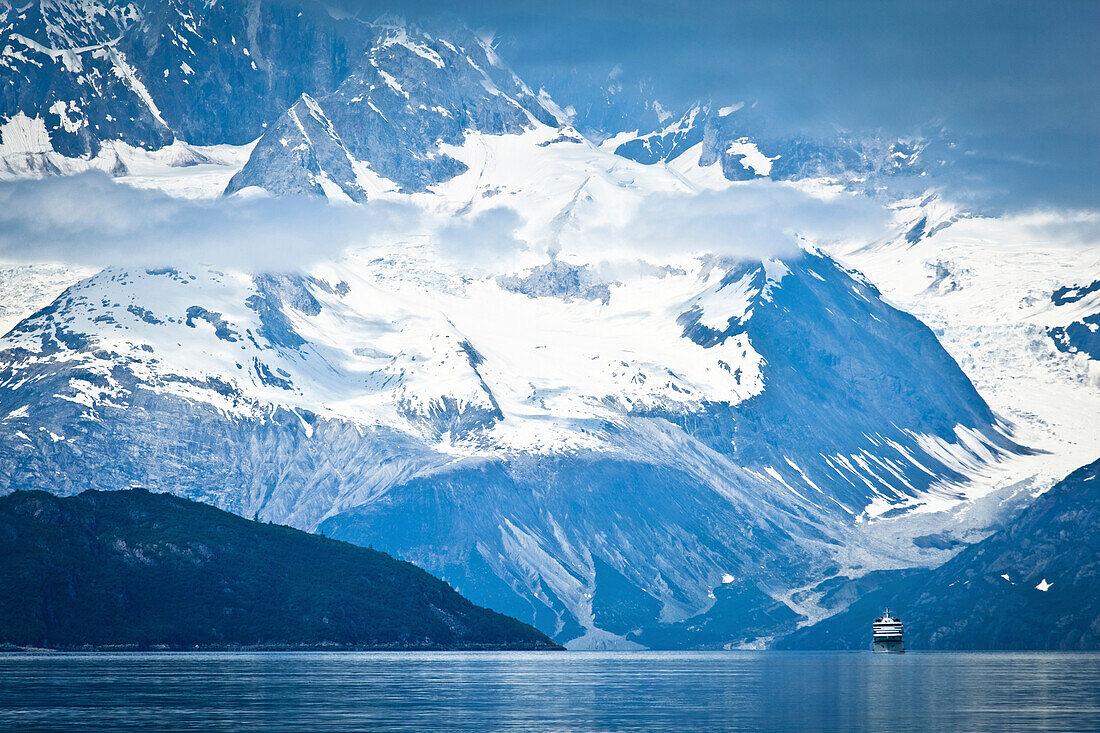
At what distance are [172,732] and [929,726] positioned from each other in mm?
82498

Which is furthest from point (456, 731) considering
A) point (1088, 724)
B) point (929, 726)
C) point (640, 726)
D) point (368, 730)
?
point (1088, 724)

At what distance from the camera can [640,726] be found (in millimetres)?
199250

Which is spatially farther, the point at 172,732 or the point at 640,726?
the point at 640,726

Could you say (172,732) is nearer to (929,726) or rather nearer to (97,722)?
(97,722)

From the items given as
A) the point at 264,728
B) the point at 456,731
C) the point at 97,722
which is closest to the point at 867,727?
the point at 456,731

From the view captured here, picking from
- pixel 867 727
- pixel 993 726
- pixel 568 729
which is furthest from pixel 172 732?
pixel 993 726

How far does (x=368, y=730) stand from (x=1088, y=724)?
79.0 meters

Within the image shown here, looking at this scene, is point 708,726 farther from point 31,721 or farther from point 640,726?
point 31,721

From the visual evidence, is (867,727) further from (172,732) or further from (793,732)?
(172,732)

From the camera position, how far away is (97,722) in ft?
633

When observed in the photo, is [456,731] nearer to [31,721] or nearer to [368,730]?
[368,730]

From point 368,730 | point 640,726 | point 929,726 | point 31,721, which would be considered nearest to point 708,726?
point 640,726

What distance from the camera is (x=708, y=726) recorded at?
197m

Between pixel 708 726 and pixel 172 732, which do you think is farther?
pixel 708 726
